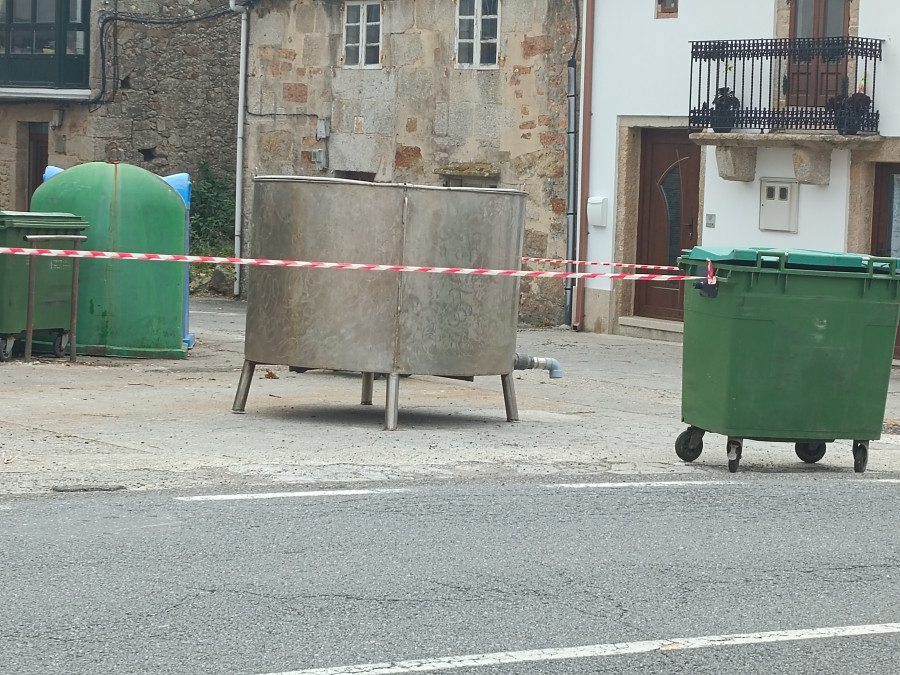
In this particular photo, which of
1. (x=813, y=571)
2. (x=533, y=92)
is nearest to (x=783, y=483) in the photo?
(x=813, y=571)

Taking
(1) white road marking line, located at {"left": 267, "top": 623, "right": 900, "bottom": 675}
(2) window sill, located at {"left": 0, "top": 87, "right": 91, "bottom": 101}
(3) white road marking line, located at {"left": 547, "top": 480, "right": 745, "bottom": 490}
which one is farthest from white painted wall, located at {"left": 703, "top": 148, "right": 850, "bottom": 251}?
(2) window sill, located at {"left": 0, "top": 87, "right": 91, "bottom": 101}

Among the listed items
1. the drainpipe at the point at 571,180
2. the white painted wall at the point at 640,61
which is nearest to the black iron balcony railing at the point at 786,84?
the white painted wall at the point at 640,61

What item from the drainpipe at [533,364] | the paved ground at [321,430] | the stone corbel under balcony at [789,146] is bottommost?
the paved ground at [321,430]

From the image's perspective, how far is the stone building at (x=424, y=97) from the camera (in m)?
21.4

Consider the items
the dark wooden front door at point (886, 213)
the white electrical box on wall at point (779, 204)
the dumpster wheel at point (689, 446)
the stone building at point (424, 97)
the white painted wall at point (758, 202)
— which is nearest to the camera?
the dumpster wheel at point (689, 446)

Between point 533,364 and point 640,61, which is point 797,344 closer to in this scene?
point 533,364

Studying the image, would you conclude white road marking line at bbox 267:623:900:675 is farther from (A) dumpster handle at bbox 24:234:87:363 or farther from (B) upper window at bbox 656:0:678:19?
(B) upper window at bbox 656:0:678:19

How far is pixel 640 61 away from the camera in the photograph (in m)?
20.2

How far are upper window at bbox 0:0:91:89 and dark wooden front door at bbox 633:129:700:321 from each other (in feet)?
A: 43.0

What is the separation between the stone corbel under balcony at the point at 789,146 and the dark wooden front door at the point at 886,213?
474mm

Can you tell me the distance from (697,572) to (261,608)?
1874 mm

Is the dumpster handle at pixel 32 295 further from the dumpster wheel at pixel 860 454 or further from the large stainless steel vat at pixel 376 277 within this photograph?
the dumpster wheel at pixel 860 454

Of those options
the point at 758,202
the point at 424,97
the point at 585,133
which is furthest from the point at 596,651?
the point at 424,97

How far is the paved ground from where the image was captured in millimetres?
9242
